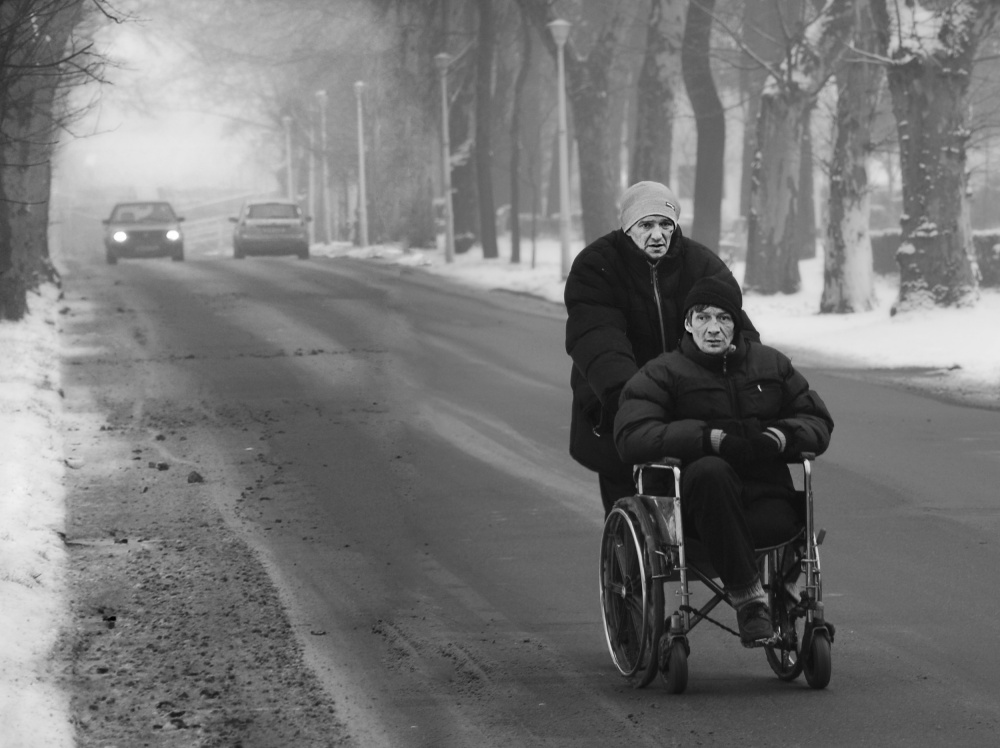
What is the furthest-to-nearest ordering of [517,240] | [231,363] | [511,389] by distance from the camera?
1. [517,240]
2. [231,363]
3. [511,389]

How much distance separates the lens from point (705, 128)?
3438 cm

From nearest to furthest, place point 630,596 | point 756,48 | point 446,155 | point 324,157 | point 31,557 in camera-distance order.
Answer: point 630,596 → point 31,557 → point 756,48 → point 446,155 → point 324,157

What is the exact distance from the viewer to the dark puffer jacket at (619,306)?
669cm

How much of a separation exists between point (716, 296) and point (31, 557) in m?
4.38

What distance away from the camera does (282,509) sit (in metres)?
10.8

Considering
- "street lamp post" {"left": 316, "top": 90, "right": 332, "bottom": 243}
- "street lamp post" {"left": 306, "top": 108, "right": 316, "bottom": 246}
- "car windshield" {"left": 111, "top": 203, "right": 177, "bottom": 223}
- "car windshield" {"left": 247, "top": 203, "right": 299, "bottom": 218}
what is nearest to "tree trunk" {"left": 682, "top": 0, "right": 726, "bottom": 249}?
"car windshield" {"left": 247, "top": 203, "right": 299, "bottom": 218}

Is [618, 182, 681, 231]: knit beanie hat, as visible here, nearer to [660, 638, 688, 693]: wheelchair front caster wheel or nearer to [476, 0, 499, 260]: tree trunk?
[660, 638, 688, 693]: wheelchair front caster wheel

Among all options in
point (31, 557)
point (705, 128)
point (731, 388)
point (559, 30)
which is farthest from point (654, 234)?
point (705, 128)

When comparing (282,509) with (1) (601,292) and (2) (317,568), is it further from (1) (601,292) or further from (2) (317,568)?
(1) (601,292)

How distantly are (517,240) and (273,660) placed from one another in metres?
34.3

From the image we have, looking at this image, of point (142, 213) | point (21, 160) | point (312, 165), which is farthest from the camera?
point (312, 165)

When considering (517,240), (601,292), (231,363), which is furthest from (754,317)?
(601,292)

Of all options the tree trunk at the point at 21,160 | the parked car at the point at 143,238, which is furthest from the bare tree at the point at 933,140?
the parked car at the point at 143,238

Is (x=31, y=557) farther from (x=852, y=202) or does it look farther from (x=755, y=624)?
(x=852, y=202)
